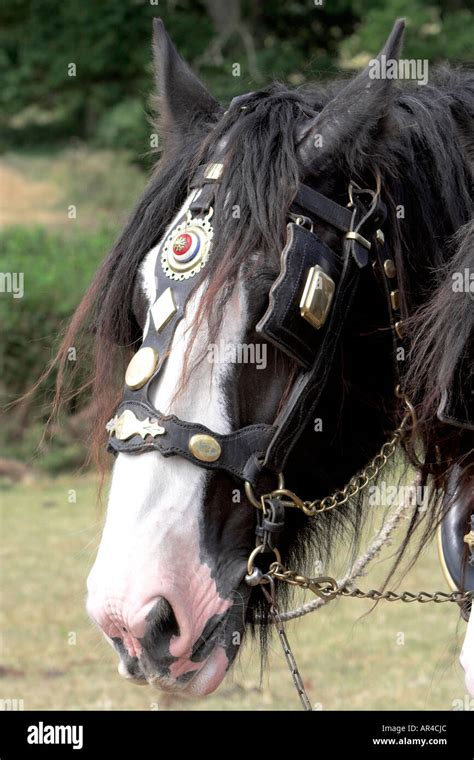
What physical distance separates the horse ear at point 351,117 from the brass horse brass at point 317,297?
329 millimetres

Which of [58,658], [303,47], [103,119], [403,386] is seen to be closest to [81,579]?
[58,658]

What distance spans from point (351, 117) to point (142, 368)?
82cm

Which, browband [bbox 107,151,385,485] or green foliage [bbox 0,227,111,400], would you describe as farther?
green foliage [bbox 0,227,111,400]

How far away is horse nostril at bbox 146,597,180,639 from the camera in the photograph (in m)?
2.19

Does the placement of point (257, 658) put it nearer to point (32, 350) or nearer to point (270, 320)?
point (270, 320)

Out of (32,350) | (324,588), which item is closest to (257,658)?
(324,588)

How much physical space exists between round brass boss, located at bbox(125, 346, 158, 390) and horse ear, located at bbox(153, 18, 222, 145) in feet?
2.66

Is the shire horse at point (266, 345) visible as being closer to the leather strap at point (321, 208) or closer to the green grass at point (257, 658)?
the leather strap at point (321, 208)

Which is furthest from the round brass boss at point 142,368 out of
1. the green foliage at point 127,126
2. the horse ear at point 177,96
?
the green foliage at point 127,126

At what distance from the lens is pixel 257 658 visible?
17.8ft

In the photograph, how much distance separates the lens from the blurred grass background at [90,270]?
5332mm

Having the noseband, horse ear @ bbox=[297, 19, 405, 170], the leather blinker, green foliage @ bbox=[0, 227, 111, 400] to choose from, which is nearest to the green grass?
the noseband

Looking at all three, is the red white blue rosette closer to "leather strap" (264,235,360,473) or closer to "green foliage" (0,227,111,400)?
"leather strap" (264,235,360,473)
